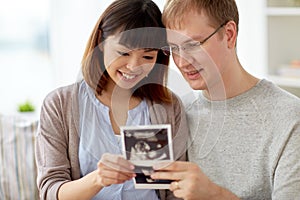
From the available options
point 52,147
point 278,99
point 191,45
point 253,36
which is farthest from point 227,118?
point 253,36

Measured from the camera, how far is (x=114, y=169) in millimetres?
1272

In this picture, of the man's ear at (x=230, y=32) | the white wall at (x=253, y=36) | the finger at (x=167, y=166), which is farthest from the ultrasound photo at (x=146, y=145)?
the white wall at (x=253, y=36)

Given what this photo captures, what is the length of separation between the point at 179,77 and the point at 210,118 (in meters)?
0.19

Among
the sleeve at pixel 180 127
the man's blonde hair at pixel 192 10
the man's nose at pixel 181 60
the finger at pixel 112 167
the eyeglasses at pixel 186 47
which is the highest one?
the man's blonde hair at pixel 192 10

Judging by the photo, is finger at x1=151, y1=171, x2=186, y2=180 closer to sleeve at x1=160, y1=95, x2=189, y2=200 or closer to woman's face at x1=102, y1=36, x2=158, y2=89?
sleeve at x1=160, y1=95, x2=189, y2=200

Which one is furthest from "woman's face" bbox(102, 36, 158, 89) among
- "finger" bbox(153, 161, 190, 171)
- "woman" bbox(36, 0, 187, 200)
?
"finger" bbox(153, 161, 190, 171)

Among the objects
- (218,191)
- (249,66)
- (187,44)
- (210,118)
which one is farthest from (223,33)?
(249,66)

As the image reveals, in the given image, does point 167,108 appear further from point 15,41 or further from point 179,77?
point 15,41

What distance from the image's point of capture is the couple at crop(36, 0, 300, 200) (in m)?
1.30

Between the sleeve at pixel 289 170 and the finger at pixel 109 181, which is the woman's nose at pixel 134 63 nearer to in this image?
the finger at pixel 109 181

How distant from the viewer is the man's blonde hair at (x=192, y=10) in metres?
1.36

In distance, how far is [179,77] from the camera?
53.4 inches

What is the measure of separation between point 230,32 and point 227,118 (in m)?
0.22

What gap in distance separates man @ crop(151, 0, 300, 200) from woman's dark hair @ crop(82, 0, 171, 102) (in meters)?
0.04
